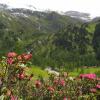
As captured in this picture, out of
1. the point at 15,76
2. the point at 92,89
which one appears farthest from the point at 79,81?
the point at 15,76

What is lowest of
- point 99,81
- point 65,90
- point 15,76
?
point 65,90

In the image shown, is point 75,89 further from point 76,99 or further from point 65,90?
point 76,99

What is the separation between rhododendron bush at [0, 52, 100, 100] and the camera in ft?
33.4

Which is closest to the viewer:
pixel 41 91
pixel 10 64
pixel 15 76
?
pixel 10 64

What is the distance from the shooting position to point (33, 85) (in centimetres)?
1634

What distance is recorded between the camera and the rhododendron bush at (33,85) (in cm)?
1018

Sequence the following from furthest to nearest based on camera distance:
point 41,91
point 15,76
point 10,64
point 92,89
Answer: point 41,91 → point 92,89 → point 15,76 → point 10,64

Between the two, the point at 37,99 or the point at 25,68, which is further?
the point at 37,99

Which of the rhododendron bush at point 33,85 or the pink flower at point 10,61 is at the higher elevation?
the pink flower at point 10,61

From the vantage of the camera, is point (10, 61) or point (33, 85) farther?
point (33, 85)

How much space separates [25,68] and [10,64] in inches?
22.4

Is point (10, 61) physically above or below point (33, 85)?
above

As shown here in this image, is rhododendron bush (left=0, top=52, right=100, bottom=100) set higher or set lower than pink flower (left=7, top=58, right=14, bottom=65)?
lower

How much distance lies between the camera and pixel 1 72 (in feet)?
33.7
